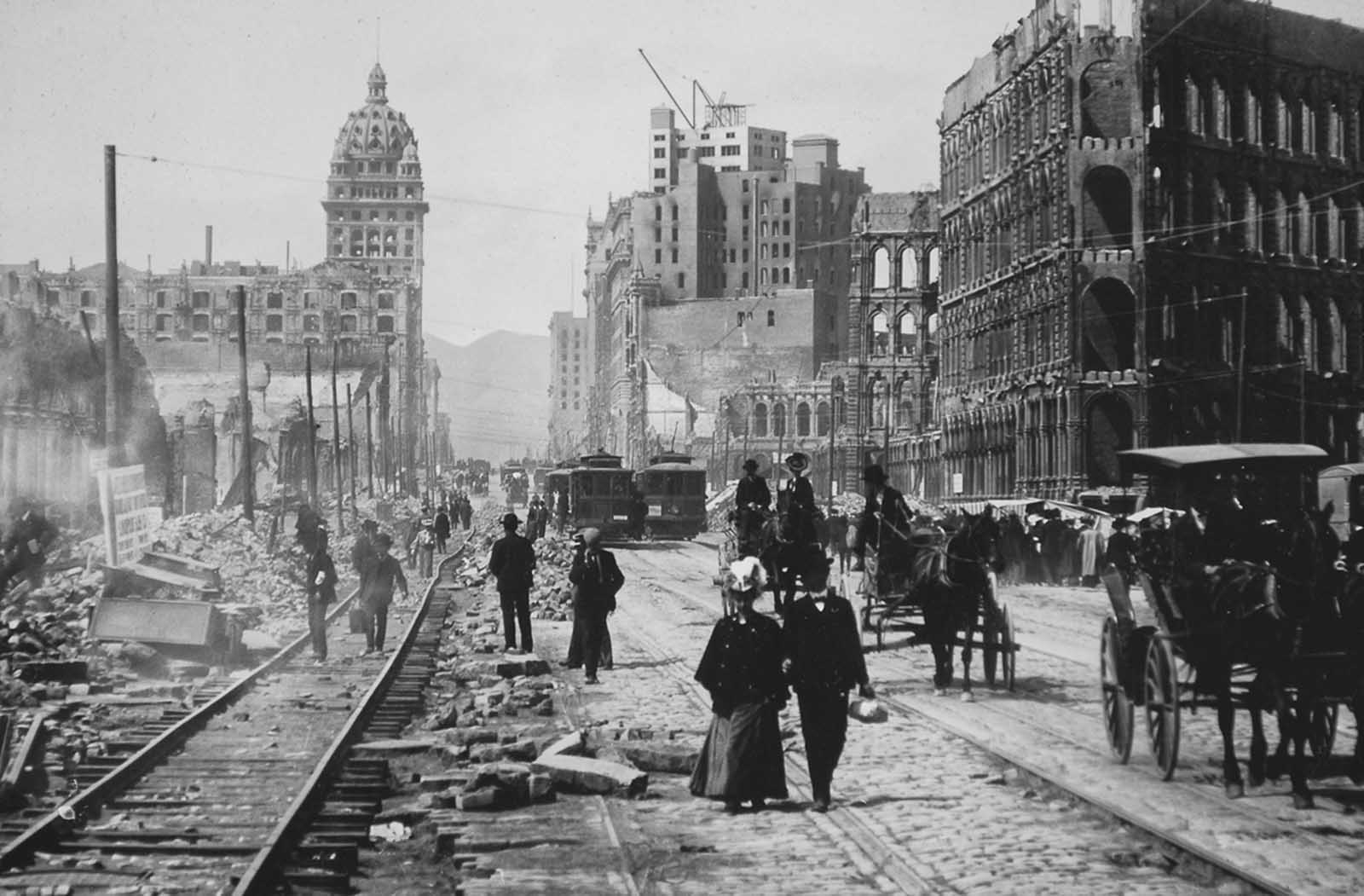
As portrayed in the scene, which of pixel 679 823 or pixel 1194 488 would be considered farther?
pixel 1194 488

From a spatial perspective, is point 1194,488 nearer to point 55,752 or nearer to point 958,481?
point 55,752

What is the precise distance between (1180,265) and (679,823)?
52.4m

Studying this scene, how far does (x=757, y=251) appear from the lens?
171625mm

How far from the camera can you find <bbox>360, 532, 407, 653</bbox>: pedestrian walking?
948 inches

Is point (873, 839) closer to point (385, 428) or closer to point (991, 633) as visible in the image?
point (991, 633)

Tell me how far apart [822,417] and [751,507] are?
10673cm

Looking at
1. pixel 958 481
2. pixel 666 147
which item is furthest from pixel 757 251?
pixel 958 481

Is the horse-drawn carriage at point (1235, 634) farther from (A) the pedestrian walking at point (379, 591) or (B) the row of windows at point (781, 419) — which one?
(B) the row of windows at point (781, 419)

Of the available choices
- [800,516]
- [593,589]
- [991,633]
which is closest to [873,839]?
[991,633]

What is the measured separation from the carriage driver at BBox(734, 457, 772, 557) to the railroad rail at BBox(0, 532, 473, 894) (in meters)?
4.63

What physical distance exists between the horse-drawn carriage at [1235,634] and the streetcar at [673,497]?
4763cm

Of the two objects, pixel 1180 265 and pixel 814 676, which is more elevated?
pixel 1180 265

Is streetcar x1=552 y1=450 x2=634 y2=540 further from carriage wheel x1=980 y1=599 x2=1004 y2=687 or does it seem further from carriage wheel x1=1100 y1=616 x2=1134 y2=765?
carriage wheel x1=1100 y1=616 x2=1134 y2=765

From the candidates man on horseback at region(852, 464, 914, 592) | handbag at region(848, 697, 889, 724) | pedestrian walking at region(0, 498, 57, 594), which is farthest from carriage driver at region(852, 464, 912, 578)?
pedestrian walking at region(0, 498, 57, 594)
